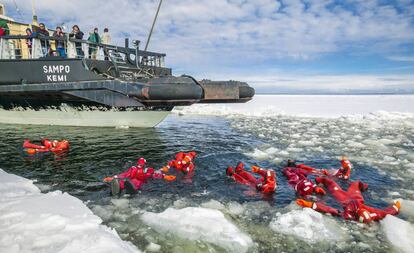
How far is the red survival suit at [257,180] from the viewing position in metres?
4.89

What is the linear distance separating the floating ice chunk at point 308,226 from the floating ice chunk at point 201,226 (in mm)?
571

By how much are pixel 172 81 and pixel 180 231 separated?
182 inches

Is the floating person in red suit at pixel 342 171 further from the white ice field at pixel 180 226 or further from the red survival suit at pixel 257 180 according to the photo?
the red survival suit at pixel 257 180

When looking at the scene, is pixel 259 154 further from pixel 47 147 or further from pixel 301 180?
pixel 47 147

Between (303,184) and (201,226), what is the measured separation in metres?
2.10

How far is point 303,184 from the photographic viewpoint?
16.0 ft

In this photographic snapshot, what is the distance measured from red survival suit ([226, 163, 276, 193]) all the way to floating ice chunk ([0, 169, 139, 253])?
2489 millimetres

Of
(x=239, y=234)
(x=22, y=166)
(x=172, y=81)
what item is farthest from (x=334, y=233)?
(x=22, y=166)

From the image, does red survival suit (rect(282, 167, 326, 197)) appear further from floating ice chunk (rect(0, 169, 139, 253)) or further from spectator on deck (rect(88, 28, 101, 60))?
spectator on deck (rect(88, 28, 101, 60))

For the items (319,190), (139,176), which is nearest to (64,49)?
(139,176)

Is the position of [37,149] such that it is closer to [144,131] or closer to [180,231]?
[144,131]

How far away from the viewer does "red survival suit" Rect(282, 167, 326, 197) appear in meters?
4.85

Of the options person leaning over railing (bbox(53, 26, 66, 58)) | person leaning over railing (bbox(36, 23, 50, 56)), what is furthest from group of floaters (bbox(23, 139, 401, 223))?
person leaning over railing (bbox(36, 23, 50, 56))

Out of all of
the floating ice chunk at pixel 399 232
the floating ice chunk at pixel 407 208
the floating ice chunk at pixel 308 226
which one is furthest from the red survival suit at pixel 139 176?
the floating ice chunk at pixel 407 208
